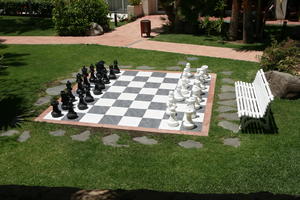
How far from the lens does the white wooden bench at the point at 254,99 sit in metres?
6.82

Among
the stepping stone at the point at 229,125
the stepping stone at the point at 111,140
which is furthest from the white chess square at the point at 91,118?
the stepping stone at the point at 229,125

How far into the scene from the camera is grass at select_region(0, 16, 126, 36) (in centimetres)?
1819

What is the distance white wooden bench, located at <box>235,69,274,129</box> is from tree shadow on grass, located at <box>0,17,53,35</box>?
14129mm

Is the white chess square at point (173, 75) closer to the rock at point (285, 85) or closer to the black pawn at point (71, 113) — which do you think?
the rock at point (285, 85)

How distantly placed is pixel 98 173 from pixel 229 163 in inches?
91.9

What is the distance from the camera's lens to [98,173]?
18.7ft

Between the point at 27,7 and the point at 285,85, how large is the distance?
1968cm

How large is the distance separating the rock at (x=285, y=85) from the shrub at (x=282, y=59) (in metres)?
0.68

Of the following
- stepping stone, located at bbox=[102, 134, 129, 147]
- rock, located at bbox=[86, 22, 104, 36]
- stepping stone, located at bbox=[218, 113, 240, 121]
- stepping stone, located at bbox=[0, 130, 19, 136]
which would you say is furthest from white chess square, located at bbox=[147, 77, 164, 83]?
rock, located at bbox=[86, 22, 104, 36]

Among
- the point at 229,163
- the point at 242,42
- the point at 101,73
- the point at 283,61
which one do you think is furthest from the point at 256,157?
the point at 242,42

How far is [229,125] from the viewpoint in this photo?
289 inches

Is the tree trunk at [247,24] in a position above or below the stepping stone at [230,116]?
above

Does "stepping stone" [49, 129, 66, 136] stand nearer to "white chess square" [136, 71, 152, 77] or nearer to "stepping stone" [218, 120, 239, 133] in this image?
"stepping stone" [218, 120, 239, 133]

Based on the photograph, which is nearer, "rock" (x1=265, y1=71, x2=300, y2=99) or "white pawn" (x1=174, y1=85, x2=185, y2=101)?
"rock" (x1=265, y1=71, x2=300, y2=99)
